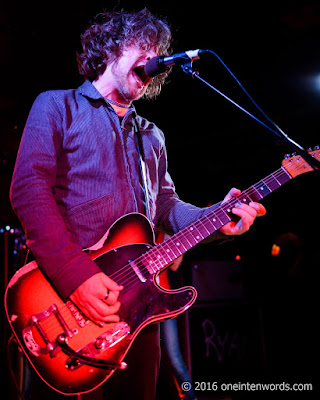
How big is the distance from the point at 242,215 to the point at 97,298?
0.90 m

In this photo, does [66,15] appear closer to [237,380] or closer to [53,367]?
[53,367]

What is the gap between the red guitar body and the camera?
1.43 metres

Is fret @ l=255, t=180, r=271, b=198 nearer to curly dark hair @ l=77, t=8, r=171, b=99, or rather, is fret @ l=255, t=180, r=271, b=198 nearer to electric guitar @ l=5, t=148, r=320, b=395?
electric guitar @ l=5, t=148, r=320, b=395

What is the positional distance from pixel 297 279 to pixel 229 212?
4.98 metres

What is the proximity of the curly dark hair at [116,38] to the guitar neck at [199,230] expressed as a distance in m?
1.12

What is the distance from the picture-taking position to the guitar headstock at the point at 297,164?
6.84ft

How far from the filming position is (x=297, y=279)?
251 inches

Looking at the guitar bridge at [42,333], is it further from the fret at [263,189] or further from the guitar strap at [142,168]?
the fret at [263,189]

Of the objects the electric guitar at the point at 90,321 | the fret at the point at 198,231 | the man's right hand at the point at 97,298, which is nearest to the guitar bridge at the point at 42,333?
the electric guitar at the point at 90,321

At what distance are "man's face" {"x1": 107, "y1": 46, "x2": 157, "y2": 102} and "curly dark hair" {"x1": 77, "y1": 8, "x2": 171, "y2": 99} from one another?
0.09 metres
